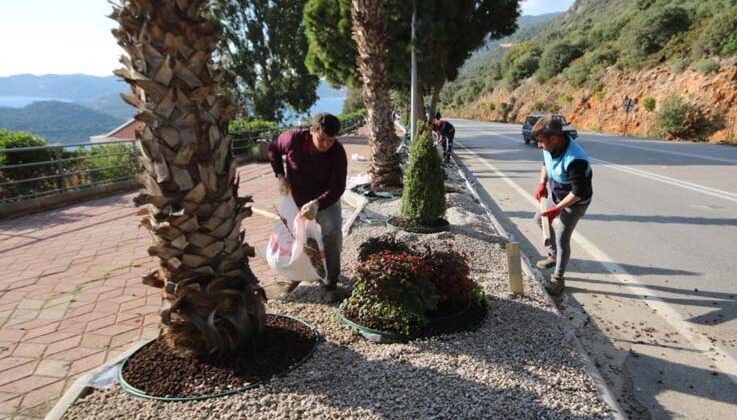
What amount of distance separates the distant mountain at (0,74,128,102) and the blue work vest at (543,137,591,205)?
182533mm

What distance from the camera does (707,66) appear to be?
25.9 meters

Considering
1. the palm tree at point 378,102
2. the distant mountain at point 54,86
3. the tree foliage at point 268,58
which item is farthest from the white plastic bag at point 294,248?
the distant mountain at point 54,86

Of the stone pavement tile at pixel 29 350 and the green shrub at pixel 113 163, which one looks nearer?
the stone pavement tile at pixel 29 350

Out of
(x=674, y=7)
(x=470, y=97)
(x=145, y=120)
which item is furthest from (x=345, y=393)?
(x=470, y=97)

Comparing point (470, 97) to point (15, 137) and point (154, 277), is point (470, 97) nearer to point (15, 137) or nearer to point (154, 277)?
point (15, 137)

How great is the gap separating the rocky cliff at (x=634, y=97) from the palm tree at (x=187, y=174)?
82.8ft

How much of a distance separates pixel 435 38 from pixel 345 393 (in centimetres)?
1685

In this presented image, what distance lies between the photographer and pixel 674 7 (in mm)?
33969

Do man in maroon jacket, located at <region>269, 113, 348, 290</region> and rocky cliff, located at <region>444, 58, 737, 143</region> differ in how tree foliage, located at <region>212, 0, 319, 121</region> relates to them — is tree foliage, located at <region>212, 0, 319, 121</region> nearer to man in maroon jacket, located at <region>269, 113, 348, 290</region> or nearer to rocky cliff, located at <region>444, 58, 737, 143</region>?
rocky cliff, located at <region>444, 58, 737, 143</region>

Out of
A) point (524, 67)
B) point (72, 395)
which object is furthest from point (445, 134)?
point (524, 67)

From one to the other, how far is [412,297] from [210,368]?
1.46m

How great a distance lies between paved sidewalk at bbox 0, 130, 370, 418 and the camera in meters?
3.35

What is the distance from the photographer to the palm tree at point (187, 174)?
2.41 metres

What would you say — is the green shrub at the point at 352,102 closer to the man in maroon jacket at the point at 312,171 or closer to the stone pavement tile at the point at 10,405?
the man in maroon jacket at the point at 312,171
